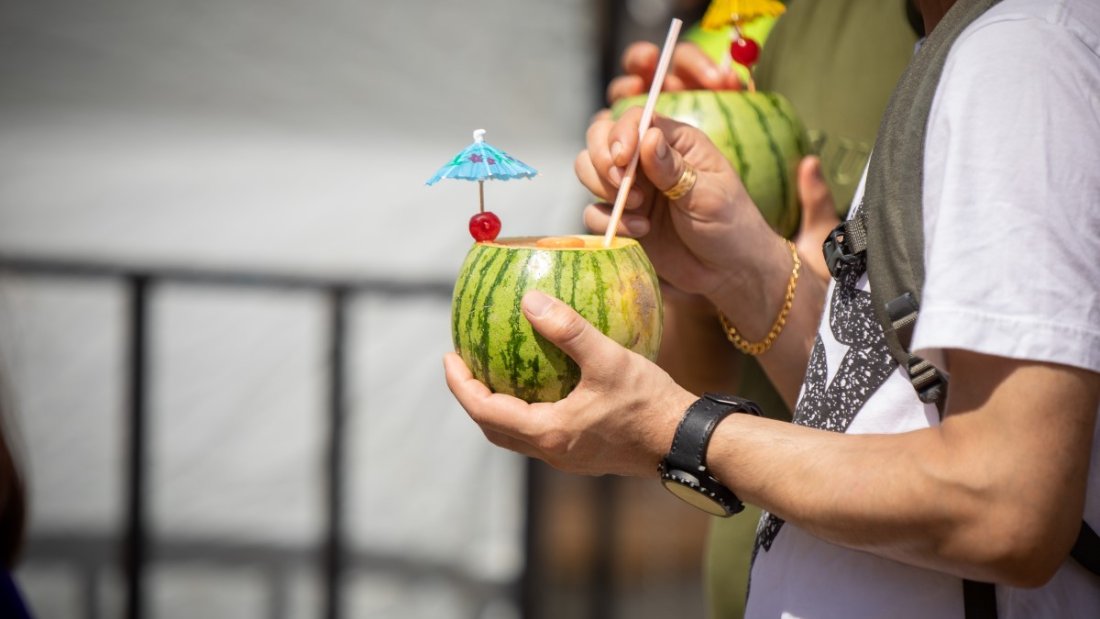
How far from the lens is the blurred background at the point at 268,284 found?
3.86 meters

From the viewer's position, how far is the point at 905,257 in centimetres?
129

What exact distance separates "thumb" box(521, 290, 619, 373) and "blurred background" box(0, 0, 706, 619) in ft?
8.16

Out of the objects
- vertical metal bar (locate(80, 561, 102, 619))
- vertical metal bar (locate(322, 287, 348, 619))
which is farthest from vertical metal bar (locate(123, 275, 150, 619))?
vertical metal bar (locate(322, 287, 348, 619))

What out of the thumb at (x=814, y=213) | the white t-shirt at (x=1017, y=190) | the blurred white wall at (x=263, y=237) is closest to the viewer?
the white t-shirt at (x=1017, y=190)

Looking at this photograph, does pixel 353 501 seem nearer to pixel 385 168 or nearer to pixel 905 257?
pixel 385 168

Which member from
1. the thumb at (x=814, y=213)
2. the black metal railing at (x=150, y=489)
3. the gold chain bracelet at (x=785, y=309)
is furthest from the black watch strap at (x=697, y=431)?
the black metal railing at (x=150, y=489)

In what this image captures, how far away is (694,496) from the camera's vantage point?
144 centimetres

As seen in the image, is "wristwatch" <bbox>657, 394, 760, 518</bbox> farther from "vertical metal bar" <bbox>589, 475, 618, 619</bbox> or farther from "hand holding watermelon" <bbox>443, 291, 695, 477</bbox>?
"vertical metal bar" <bbox>589, 475, 618, 619</bbox>

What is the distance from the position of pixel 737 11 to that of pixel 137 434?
283 cm

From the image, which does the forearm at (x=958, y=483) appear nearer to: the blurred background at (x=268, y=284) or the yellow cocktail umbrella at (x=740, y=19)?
the yellow cocktail umbrella at (x=740, y=19)

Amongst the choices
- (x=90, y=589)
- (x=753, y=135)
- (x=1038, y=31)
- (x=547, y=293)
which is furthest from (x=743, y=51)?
(x=90, y=589)

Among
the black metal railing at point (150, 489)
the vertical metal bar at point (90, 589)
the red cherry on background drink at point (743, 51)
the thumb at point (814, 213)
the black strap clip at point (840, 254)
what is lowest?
the vertical metal bar at point (90, 589)

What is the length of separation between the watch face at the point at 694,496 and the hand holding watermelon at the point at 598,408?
0.04m

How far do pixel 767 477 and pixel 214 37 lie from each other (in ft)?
10.2
